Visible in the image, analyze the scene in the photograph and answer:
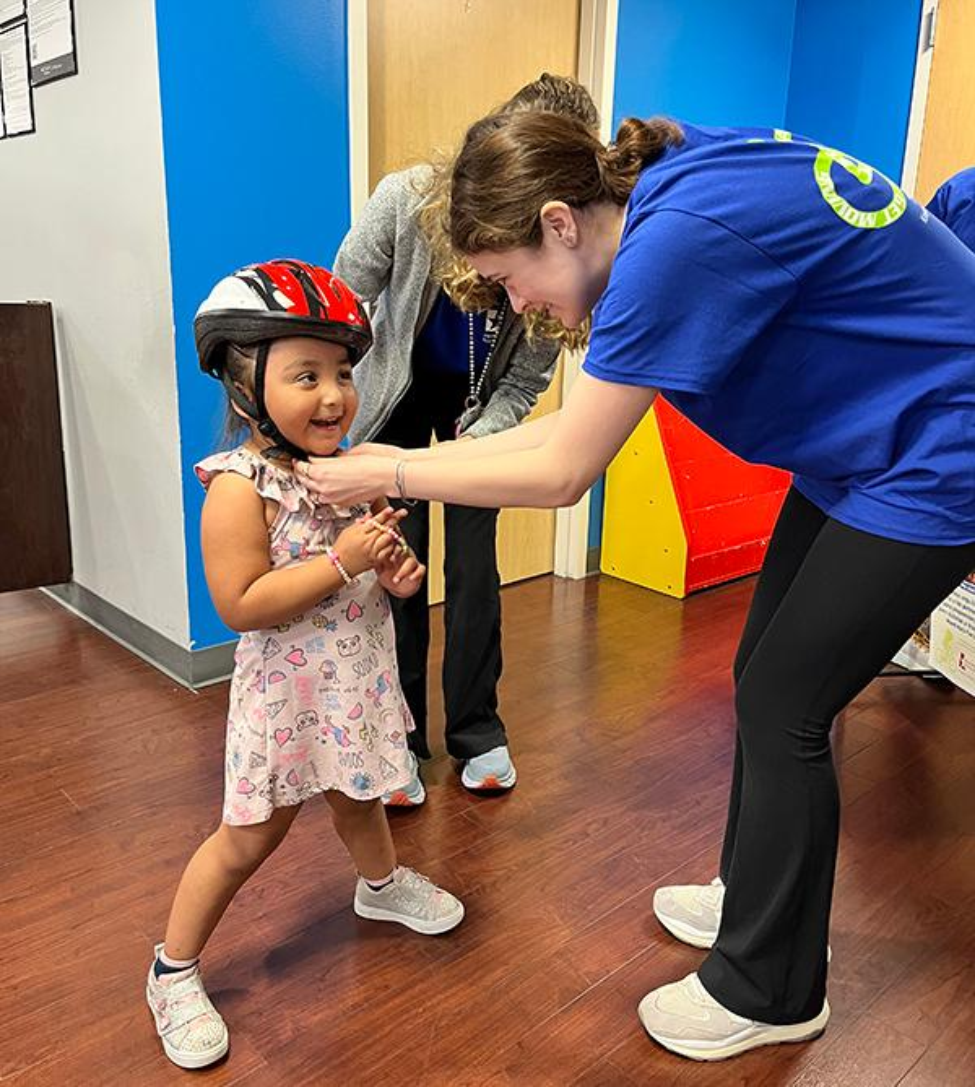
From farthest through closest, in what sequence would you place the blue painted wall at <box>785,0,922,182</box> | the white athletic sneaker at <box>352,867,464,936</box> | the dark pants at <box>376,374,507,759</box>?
the blue painted wall at <box>785,0,922,182</box>
the dark pants at <box>376,374,507,759</box>
the white athletic sneaker at <box>352,867,464,936</box>

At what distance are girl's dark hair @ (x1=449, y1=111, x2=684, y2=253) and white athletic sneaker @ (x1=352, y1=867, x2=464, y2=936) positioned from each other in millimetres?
1056

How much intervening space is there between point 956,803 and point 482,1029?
4.04ft

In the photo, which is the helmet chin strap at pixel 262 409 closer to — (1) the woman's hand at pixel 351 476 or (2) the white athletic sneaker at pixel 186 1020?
(1) the woman's hand at pixel 351 476

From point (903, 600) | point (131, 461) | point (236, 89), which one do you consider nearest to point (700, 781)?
point (903, 600)

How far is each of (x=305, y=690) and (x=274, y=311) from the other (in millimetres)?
514

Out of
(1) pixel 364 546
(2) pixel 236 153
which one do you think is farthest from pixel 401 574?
(2) pixel 236 153

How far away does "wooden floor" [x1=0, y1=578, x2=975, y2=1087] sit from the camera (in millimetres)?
1418

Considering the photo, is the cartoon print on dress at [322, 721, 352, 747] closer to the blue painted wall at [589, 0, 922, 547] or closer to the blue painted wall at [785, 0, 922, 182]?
the blue painted wall at [589, 0, 922, 547]

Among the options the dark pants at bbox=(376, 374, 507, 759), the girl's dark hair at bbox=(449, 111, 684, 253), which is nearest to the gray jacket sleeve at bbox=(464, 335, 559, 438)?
the dark pants at bbox=(376, 374, 507, 759)

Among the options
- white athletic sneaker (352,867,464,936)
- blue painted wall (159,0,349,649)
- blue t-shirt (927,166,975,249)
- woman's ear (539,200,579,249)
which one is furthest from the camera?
blue painted wall (159,0,349,649)

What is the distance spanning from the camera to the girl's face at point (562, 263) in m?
1.21

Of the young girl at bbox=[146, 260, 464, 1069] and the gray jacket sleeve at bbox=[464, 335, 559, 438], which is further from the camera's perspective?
the gray jacket sleeve at bbox=[464, 335, 559, 438]

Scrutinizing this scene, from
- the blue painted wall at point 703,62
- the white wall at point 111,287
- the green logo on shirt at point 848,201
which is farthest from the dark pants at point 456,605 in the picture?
the blue painted wall at point 703,62

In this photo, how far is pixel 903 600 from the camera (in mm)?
1195
